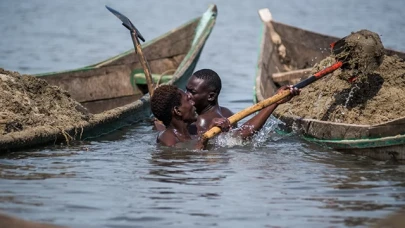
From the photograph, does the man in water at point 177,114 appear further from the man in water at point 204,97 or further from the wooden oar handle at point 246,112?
the man in water at point 204,97

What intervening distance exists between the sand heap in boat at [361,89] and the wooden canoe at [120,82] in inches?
79.7

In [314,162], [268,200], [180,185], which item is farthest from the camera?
[314,162]

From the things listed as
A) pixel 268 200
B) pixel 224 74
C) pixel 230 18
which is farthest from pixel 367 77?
pixel 230 18

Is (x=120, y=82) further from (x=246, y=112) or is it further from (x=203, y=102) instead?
(x=246, y=112)

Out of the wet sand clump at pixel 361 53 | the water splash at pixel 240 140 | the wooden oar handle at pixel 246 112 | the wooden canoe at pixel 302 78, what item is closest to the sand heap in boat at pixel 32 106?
the water splash at pixel 240 140

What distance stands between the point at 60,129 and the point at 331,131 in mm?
2581

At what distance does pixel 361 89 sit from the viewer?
8.75 meters

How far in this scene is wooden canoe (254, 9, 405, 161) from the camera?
25.2 feet

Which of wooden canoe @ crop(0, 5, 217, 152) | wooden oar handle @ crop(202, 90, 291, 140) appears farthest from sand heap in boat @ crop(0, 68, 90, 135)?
wooden oar handle @ crop(202, 90, 291, 140)

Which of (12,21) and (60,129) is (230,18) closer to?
(12,21)

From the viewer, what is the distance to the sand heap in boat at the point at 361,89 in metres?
8.29

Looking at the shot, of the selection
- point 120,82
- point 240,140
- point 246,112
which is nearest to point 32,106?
point 240,140

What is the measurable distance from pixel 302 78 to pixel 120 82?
2.62 metres

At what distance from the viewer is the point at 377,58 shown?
8.34m
